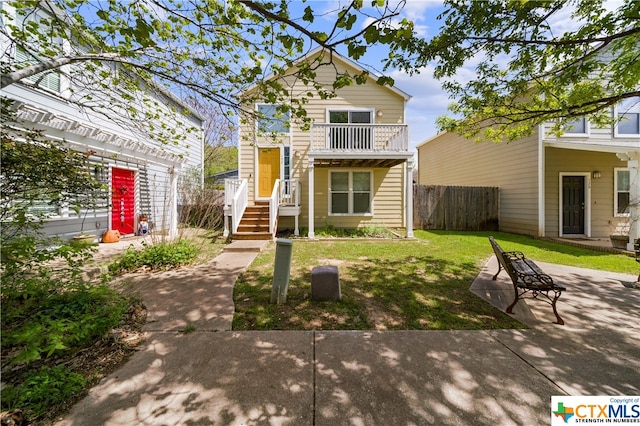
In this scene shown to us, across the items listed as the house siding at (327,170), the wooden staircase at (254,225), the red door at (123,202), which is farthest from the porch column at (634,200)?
the red door at (123,202)

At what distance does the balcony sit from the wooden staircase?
2.72 metres

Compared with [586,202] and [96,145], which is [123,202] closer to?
[96,145]

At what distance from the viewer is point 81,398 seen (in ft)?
6.84

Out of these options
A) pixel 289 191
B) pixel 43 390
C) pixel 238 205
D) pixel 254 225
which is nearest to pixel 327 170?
pixel 289 191

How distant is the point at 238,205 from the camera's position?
8.66 meters

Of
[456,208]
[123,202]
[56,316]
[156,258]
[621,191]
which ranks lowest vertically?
[56,316]

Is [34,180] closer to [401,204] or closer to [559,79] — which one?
[559,79]

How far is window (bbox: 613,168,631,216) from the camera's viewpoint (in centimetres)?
986

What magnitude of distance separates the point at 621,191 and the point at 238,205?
14270 mm

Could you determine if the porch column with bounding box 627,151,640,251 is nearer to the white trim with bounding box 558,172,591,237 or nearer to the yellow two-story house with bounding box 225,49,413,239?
the white trim with bounding box 558,172,591,237

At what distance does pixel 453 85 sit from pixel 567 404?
5945 millimetres

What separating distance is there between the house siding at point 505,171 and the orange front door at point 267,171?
984 cm

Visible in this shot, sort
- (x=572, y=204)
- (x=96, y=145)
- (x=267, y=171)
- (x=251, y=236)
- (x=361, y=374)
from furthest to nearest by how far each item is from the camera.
Answer: 1. (x=267, y=171)
2. (x=572, y=204)
3. (x=251, y=236)
4. (x=96, y=145)
5. (x=361, y=374)

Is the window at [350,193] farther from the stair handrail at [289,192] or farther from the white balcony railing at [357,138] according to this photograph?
the white balcony railing at [357,138]
